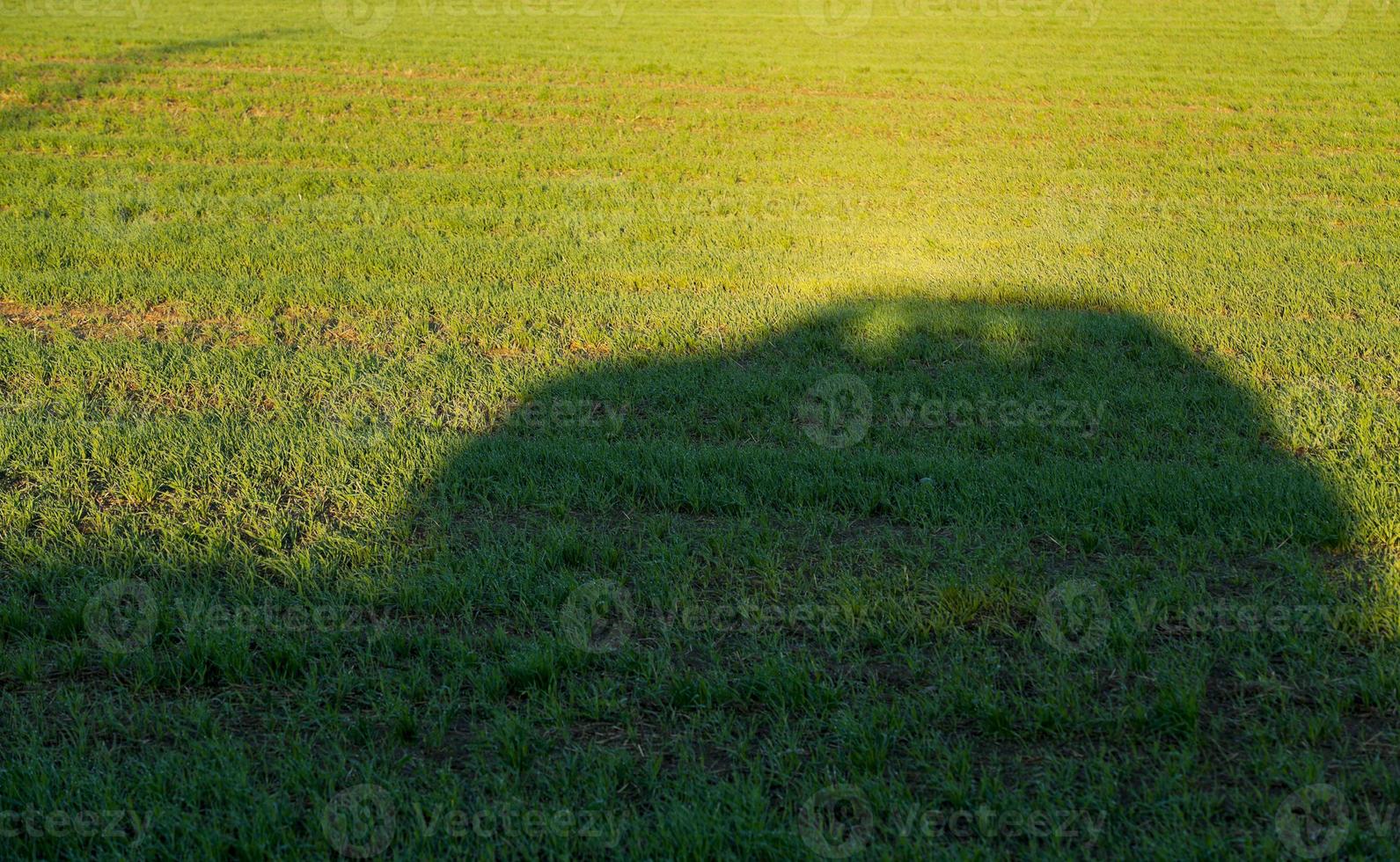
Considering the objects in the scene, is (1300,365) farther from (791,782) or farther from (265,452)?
(265,452)

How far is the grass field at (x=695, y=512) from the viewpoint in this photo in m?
2.90

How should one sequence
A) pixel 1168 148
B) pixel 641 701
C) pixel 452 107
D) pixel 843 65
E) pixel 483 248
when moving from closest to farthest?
pixel 641 701 < pixel 483 248 < pixel 1168 148 < pixel 452 107 < pixel 843 65

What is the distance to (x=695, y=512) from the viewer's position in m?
4.47

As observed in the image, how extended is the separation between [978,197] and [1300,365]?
15.4ft

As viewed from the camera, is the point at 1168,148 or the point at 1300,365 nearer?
the point at 1300,365

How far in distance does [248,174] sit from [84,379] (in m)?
5.56

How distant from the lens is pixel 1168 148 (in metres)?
12.5

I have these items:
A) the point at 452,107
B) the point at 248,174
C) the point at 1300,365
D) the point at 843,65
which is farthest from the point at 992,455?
the point at 843,65

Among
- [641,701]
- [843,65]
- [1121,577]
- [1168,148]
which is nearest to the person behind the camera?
[641,701]

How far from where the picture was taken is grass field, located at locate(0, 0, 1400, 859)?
2896 mm

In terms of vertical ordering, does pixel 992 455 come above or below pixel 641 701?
above

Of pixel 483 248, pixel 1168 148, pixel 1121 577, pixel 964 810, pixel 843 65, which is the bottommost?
pixel 964 810

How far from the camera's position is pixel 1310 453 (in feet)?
16.0

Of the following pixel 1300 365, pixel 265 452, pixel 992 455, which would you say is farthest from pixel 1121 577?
pixel 265 452
